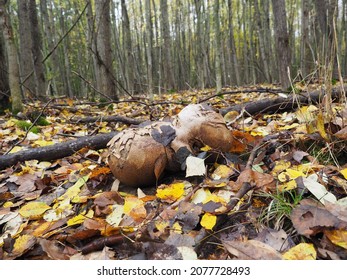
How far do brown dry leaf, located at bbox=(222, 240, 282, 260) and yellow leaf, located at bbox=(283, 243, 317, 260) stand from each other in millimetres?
37

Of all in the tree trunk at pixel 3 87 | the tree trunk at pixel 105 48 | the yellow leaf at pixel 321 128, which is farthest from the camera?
the tree trunk at pixel 105 48

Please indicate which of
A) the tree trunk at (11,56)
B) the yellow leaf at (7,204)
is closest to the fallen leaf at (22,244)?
the yellow leaf at (7,204)

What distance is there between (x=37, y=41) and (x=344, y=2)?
1444cm

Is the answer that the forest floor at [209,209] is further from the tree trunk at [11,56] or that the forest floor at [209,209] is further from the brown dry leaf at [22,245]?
the tree trunk at [11,56]

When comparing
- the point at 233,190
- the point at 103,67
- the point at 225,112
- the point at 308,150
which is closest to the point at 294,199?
the point at 233,190

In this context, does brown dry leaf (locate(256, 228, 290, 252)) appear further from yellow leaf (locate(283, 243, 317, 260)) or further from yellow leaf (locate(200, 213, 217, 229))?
yellow leaf (locate(200, 213, 217, 229))

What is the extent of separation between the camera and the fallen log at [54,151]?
2.43 m

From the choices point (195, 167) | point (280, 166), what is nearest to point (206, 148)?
point (195, 167)

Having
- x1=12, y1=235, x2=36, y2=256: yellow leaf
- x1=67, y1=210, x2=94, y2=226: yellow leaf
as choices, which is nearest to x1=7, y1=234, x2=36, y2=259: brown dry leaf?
x1=12, y1=235, x2=36, y2=256: yellow leaf

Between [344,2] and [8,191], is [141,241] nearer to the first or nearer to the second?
[8,191]

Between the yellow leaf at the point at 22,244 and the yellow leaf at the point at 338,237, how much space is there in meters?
1.25

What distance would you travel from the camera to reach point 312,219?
1.11m

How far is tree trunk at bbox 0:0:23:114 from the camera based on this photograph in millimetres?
3832
